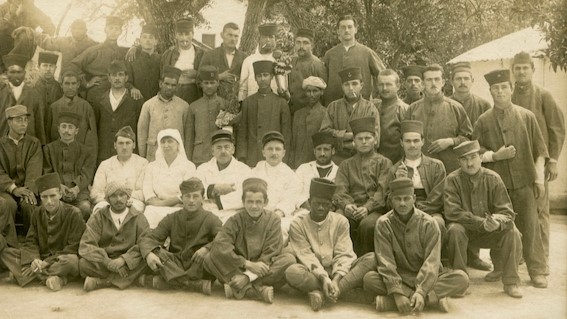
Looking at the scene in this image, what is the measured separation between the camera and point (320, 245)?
598 centimetres

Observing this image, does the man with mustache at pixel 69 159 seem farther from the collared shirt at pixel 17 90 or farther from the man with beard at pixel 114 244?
the man with beard at pixel 114 244

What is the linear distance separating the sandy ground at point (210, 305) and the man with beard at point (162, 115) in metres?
2.19

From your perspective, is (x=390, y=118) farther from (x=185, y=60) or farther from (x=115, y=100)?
(x=115, y=100)

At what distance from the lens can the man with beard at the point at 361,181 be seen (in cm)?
644

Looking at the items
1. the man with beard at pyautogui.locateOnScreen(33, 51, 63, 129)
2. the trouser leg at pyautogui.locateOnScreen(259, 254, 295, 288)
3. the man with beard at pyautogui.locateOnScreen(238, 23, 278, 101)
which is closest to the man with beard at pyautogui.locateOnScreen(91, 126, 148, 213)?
the man with beard at pyautogui.locateOnScreen(33, 51, 63, 129)

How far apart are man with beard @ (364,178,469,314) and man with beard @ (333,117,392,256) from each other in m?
0.67

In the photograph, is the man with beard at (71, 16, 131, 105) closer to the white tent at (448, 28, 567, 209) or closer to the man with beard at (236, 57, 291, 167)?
the man with beard at (236, 57, 291, 167)

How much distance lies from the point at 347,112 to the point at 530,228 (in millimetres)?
2337

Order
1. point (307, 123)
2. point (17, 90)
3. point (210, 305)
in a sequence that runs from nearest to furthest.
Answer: point (210, 305), point (307, 123), point (17, 90)

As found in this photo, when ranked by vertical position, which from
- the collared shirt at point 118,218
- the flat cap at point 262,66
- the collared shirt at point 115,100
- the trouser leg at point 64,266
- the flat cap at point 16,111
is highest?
the flat cap at point 262,66

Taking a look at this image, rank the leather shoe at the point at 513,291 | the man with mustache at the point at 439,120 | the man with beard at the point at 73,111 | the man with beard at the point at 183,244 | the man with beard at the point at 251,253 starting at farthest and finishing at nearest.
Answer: the man with beard at the point at 73,111, the man with mustache at the point at 439,120, the man with beard at the point at 183,244, the leather shoe at the point at 513,291, the man with beard at the point at 251,253

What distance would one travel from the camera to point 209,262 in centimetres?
593

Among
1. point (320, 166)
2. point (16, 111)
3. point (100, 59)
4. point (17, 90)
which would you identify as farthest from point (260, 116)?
point (17, 90)

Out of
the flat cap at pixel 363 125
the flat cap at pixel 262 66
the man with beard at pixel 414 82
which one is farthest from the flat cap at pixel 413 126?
the flat cap at pixel 262 66
